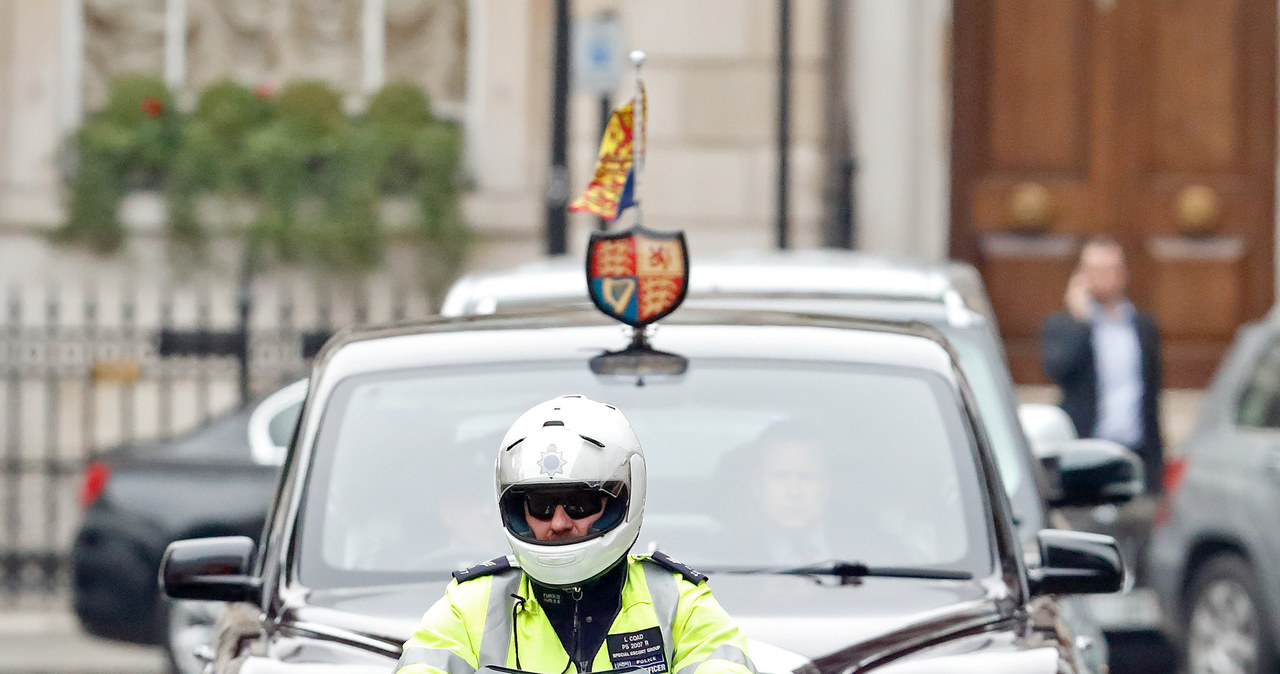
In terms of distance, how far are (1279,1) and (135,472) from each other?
8.07 meters

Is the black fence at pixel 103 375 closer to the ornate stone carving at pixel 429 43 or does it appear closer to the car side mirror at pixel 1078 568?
the ornate stone carving at pixel 429 43

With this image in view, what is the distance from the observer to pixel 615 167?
430cm

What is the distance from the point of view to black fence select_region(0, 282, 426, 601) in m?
12.5

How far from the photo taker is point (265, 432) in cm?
934

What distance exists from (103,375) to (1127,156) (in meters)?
6.71

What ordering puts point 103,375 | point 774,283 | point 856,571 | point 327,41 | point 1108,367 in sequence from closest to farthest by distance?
point 856,571 < point 774,283 < point 1108,367 < point 103,375 < point 327,41

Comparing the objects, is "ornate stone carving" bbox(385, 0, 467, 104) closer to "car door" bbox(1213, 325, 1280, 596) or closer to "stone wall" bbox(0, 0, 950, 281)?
"stone wall" bbox(0, 0, 950, 281)

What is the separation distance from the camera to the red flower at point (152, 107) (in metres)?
14.2

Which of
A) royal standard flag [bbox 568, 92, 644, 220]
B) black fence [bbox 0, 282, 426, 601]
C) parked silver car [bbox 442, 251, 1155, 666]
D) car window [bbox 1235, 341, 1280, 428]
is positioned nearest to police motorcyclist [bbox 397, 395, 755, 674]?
royal standard flag [bbox 568, 92, 644, 220]

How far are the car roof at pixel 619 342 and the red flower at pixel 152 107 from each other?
10.2 meters

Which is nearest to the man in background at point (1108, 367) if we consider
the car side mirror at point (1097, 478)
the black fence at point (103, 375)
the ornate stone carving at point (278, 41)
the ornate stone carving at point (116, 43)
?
the black fence at point (103, 375)

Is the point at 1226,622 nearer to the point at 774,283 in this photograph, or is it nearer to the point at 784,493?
the point at 774,283

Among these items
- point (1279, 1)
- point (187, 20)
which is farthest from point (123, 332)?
point (1279, 1)

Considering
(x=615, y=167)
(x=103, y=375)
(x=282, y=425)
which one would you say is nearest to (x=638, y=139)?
(x=615, y=167)
